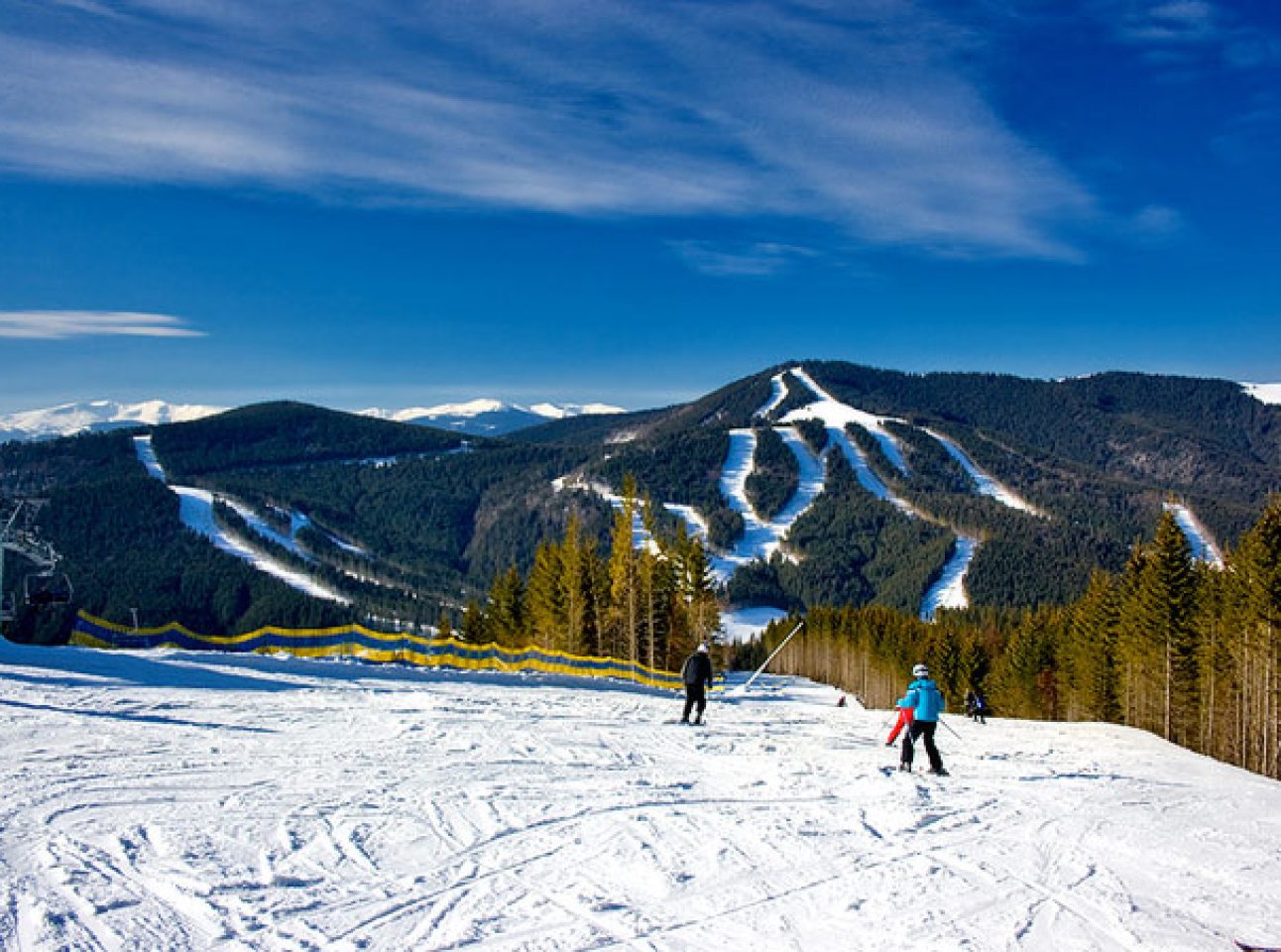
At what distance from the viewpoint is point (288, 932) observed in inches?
259

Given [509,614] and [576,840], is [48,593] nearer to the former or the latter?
[576,840]

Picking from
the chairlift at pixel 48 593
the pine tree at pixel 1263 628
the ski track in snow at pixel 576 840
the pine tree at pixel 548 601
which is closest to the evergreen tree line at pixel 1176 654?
the pine tree at pixel 1263 628

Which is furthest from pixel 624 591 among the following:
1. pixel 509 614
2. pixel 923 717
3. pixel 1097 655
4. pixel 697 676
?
pixel 923 717

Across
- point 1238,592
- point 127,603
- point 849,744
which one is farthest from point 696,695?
point 127,603

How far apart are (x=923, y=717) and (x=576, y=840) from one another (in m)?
6.62

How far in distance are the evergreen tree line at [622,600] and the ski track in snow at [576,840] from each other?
32.6m

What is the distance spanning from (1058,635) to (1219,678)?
→ 22772 mm

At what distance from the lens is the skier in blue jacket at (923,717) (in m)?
13.6

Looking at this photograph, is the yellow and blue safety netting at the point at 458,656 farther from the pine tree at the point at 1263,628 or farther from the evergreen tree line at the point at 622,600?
the pine tree at the point at 1263,628

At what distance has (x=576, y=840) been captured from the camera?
9227 millimetres

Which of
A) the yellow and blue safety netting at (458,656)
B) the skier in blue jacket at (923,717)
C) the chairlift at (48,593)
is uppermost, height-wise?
the chairlift at (48,593)

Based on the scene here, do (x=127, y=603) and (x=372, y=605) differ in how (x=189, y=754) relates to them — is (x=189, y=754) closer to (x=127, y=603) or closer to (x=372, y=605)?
(x=127, y=603)

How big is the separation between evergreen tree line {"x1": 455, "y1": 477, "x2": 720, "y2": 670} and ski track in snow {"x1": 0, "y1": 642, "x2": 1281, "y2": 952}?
32610 mm

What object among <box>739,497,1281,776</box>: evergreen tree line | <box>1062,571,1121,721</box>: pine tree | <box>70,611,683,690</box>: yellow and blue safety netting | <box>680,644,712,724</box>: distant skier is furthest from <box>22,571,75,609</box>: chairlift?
<box>1062,571,1121,721</box>: pine tree
